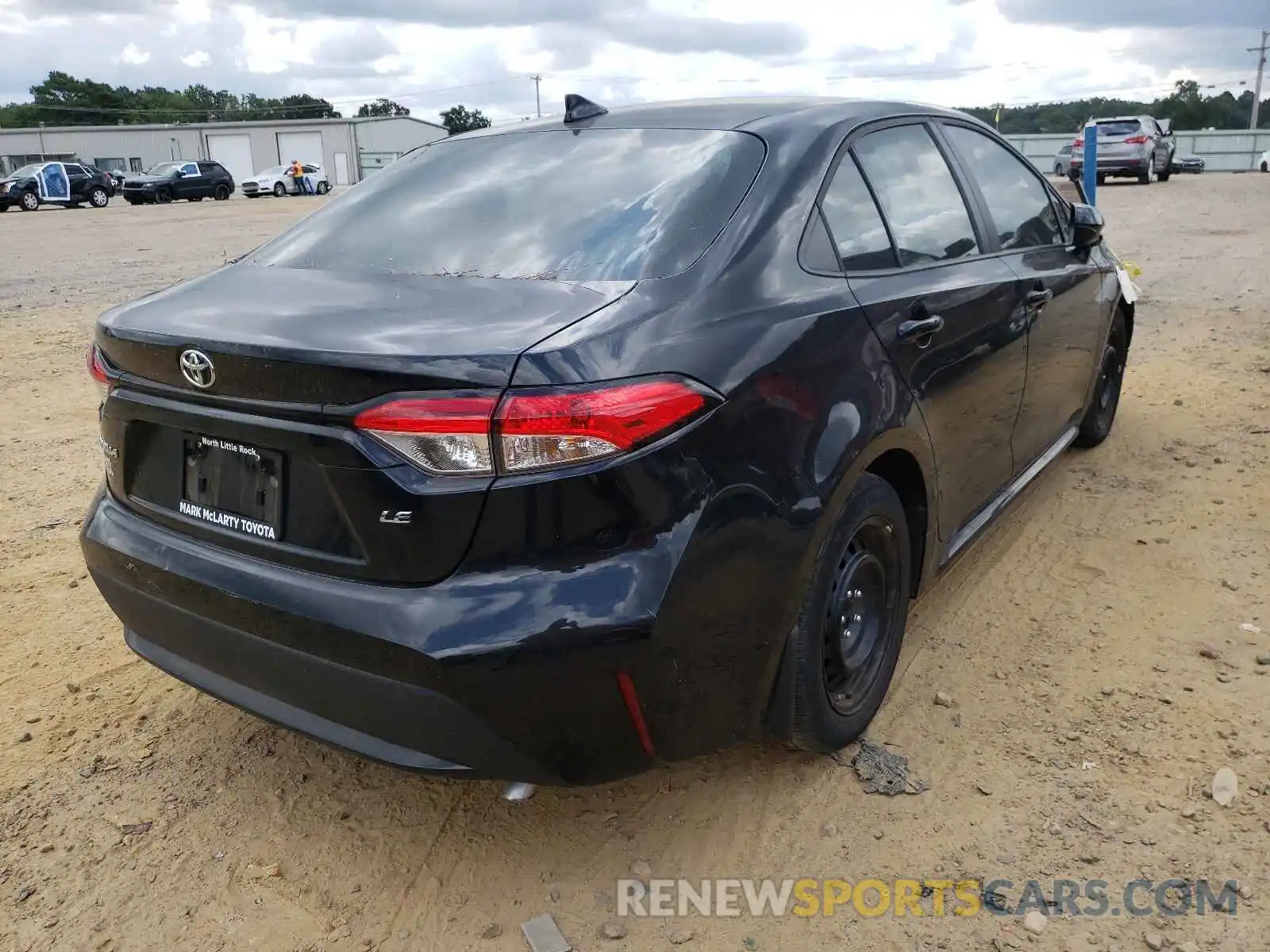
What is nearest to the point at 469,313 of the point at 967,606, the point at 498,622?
the point at 498,622

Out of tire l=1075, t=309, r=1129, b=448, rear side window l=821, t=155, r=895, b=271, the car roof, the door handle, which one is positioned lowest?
tire l=1075, t=309, r=1129, b=448

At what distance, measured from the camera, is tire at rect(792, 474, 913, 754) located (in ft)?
7.91

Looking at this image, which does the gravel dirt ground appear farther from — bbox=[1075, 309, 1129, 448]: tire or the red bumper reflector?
bbox=[1075, 309, 1129, 448]: tire

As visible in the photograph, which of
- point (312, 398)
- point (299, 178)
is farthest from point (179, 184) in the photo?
point (312, 398)

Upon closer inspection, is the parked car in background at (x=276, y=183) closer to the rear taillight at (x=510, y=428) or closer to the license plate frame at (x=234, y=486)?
the license plate frame at (x=234, y=486)

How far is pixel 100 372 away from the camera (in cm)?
246

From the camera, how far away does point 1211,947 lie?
2.08 metres

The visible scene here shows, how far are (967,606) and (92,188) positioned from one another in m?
37.1

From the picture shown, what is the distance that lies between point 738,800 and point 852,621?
566 millimetres

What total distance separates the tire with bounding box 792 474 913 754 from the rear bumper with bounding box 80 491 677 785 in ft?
1.74

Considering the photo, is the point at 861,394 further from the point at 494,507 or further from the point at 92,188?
the point at 92,188

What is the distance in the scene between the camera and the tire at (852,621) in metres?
2.41

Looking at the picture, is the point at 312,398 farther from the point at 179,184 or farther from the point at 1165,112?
the point at 1165,112

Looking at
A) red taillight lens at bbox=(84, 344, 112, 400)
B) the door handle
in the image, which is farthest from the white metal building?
the door handle
